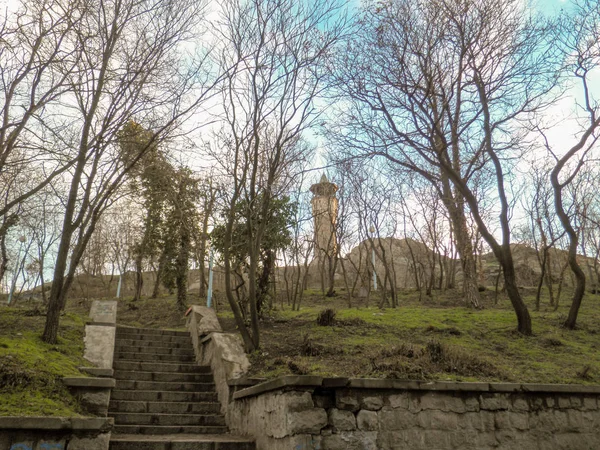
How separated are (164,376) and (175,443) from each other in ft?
7.60

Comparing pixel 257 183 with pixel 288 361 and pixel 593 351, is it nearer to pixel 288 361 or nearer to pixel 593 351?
pixel 288 361

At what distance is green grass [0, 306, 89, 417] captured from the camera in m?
4.64

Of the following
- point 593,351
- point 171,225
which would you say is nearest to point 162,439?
point 593,351

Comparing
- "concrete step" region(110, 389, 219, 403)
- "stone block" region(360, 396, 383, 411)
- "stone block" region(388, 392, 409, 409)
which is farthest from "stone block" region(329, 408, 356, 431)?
"concrete step" region(110, 389, 219, 403)

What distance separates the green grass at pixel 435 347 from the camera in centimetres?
639

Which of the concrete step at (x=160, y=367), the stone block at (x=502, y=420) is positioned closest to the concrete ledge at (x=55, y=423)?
the concrete step at (x=160, y=367)

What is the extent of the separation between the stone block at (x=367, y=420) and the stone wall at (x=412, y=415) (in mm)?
10

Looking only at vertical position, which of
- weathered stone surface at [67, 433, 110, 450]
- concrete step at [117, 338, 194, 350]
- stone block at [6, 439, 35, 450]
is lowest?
weathered stone surface at [67, 433, 110, 450]

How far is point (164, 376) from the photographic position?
24.5ft

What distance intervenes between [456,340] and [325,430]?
4.94m

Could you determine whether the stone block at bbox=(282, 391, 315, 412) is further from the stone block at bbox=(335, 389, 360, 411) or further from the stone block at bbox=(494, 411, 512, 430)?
the stone block at bbox=(494, 411, 512, 430)

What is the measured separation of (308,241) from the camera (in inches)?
719

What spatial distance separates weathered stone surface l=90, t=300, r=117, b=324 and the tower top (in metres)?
9.19

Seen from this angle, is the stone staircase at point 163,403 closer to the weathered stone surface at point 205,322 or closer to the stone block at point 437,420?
the weathered stone surface at point 205,322
